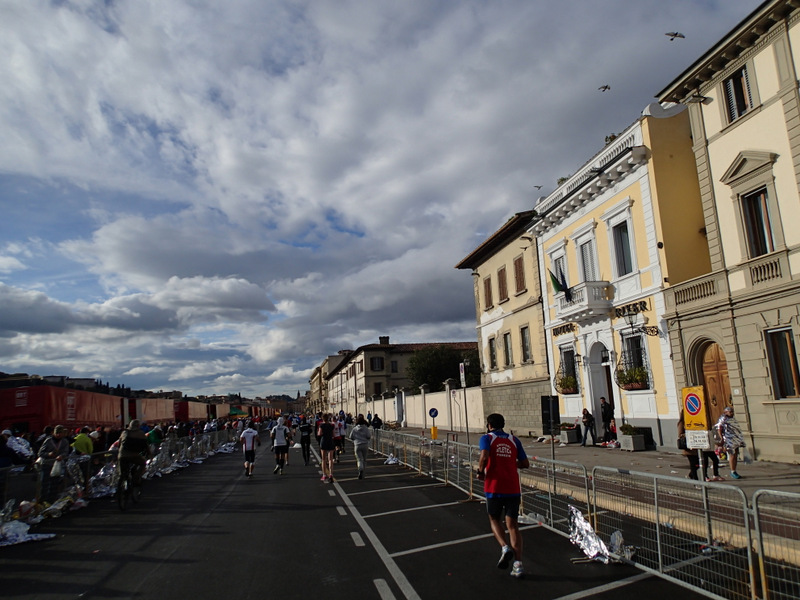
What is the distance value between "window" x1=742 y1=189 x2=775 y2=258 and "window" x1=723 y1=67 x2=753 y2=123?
7.58 feet

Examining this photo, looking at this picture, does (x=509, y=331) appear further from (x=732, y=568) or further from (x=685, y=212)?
(x=732, y=568)

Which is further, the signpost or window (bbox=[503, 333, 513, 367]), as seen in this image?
window (bbox=[503, 333, 513, 367])

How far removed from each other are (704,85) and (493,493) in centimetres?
1499

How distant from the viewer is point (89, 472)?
14172mm

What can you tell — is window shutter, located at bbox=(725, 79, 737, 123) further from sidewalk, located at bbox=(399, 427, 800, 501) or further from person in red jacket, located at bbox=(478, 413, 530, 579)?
person in red jacket, located at bbox=(478, 413, 530, 579)

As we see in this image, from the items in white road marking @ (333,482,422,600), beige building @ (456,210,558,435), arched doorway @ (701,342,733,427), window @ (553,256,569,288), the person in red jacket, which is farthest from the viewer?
beige building @ (456,210,558,435)

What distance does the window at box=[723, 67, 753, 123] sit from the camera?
15.0m

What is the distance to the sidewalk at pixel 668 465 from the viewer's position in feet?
35.7

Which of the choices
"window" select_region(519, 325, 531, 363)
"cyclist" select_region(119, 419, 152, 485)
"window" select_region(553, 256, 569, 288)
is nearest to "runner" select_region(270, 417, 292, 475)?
"cyclist" select_region(119, 419, 152, 485)

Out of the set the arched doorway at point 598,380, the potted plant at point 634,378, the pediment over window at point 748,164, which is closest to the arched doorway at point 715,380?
the potted plant at point 634,378

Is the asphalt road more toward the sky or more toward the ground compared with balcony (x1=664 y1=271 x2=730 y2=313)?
more toward the ground

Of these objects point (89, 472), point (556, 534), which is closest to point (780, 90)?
point (556, 534)

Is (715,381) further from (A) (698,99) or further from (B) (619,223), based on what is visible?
(A) (698,99)

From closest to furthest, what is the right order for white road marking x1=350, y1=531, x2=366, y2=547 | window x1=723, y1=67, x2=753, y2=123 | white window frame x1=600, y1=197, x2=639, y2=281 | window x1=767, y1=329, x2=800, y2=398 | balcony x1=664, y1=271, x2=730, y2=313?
white road marking x1=350, y1=531, x2=366, y2=547 < window x1=767, y1=329, x2=800, y2=398 < window x1=723, y1=67, x2=753, y2=123 < balcony x1=664, y1=271, x2=730, y2=313 < white window frame x1=600, y1=197, x2=639, y2=281
